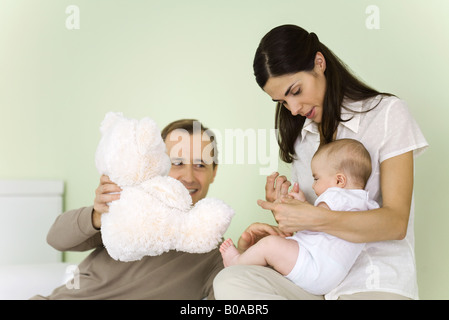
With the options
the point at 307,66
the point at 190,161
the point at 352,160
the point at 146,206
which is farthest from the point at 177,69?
the point at 146,206

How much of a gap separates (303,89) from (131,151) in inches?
22.3

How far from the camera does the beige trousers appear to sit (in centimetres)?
111

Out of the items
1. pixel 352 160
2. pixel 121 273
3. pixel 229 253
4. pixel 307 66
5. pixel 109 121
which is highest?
pixel 307 66

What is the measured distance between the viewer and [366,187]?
1345 mm

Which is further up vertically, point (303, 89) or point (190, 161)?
point (303, 89)

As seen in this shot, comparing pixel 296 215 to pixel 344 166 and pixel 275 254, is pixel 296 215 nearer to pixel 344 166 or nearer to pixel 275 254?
pixel 275 254

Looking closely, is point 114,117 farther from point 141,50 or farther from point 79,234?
point 141,50

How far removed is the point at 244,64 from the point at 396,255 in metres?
1.22

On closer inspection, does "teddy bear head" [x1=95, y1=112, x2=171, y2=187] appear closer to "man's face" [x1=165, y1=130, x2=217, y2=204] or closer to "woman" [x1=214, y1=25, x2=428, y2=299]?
"woman" [x1=214, y1=25, x2=428, y2=299]

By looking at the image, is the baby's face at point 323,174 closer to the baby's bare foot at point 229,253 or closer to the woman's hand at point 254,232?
the woman's hand at point 254,232

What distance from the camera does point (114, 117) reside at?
114cm

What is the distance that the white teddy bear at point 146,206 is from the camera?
41.6 inches
